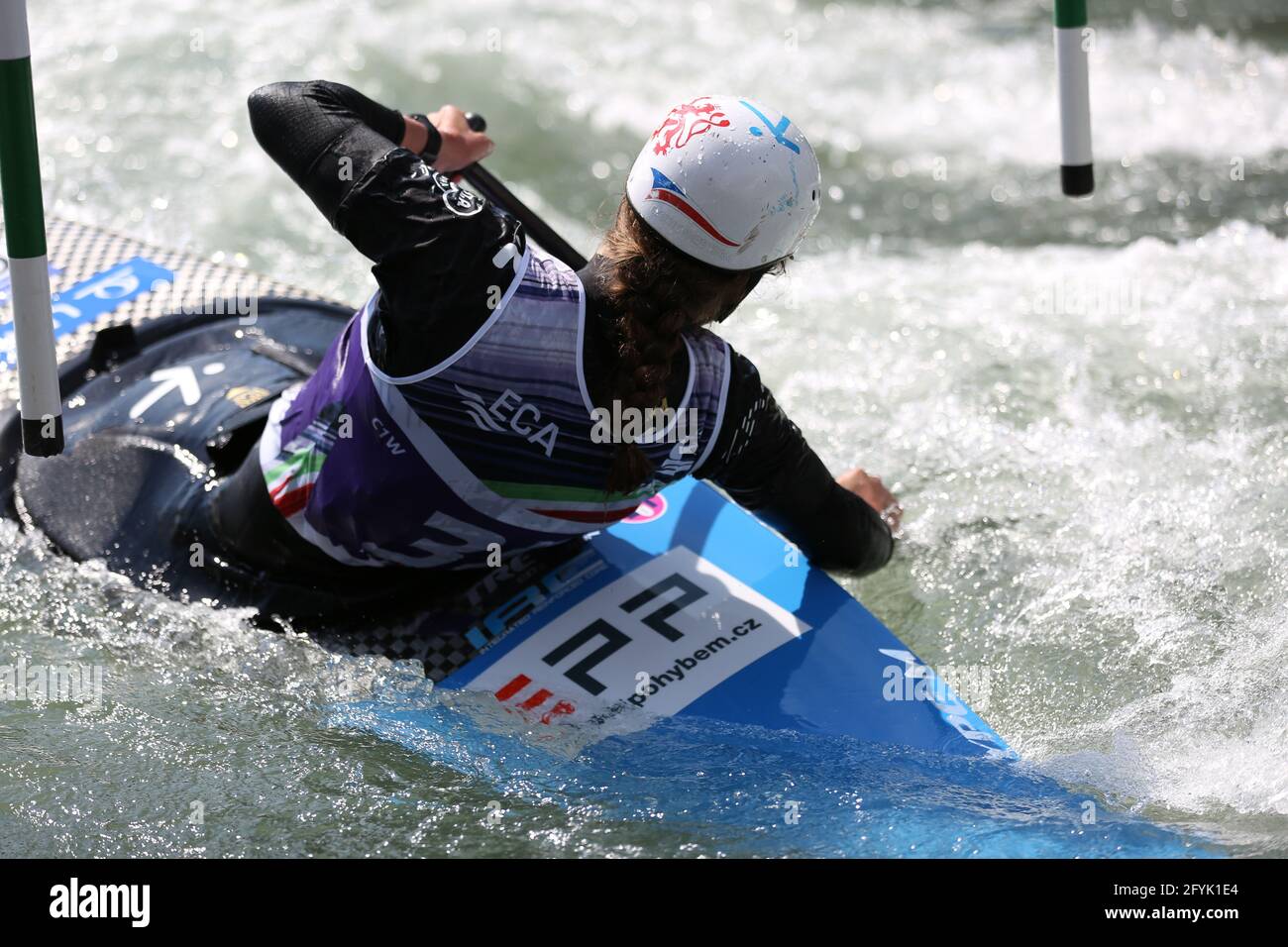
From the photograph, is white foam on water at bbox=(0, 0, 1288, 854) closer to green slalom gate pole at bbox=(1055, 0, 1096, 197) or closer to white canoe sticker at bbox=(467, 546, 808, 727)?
white canoe sticker at bbox=(467, 546, 808, 727)

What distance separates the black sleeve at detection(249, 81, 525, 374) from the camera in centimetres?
218

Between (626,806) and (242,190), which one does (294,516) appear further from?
(242,190)

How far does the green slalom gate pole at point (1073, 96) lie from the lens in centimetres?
331

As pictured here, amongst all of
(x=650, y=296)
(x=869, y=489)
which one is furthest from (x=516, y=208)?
(x=650, y=296)

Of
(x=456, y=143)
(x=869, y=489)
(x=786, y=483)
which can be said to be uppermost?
(x=456, y=143)

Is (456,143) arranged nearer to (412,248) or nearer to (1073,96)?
(412,248)

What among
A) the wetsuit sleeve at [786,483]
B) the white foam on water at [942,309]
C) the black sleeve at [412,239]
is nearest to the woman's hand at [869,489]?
the wetsuit sleeve at [786,483]

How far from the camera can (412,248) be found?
2.18 m

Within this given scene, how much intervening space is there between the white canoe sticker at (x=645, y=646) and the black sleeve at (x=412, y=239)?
73cm

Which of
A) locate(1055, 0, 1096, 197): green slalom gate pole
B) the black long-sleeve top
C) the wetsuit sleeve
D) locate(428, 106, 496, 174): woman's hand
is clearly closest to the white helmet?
the black long-sleeve top

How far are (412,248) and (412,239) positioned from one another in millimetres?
17

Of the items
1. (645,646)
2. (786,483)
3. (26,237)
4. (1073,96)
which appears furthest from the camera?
(1073,96)

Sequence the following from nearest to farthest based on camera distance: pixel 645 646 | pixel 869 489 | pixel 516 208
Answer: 1. pixel 645 646
2. pixel 869 489
3. pixel 516 208

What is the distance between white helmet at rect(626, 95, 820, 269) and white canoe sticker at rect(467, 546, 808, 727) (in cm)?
88
